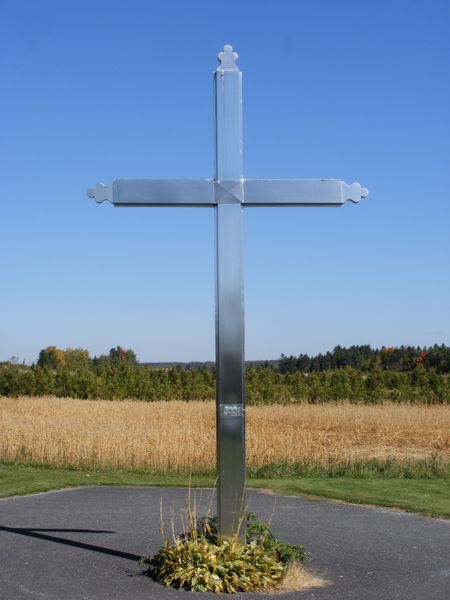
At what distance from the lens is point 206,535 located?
6.67 meters

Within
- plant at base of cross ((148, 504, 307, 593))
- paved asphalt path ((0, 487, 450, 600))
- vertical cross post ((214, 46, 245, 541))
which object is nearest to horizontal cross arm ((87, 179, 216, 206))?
vertical cross post ((214, 46, 245, 541))

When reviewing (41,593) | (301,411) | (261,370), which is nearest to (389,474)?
(41,593)

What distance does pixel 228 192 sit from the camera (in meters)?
6.60

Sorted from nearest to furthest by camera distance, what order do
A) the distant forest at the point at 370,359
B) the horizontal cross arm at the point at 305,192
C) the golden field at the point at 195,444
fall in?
the horizontal cross arm at the point at 305,192 → the golden field at the point at 195,444 → the distant forest at the point at 370,359

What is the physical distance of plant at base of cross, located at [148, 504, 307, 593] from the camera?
6105 millimetres

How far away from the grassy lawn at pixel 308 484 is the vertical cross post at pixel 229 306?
4286 millimetres

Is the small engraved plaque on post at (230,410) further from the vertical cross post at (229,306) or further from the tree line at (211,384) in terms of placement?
the tree line at (211,384)

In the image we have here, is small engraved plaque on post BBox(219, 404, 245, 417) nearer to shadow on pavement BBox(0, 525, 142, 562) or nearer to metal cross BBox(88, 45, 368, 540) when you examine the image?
metal cross BBox(88, 45, 368, 540)

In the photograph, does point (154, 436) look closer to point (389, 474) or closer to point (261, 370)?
point (389, 474)

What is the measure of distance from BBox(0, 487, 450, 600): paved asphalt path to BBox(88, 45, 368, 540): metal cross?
3.34 feet

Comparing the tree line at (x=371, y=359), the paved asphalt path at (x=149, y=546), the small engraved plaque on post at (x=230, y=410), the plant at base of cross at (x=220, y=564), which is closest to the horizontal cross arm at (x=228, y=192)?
the small engraved plaque on post at (x=230, y=410)

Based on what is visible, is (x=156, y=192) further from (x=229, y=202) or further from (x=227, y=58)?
(x=227, y=58)

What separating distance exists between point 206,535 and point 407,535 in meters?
2.80

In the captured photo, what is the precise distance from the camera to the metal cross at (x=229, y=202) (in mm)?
6430
